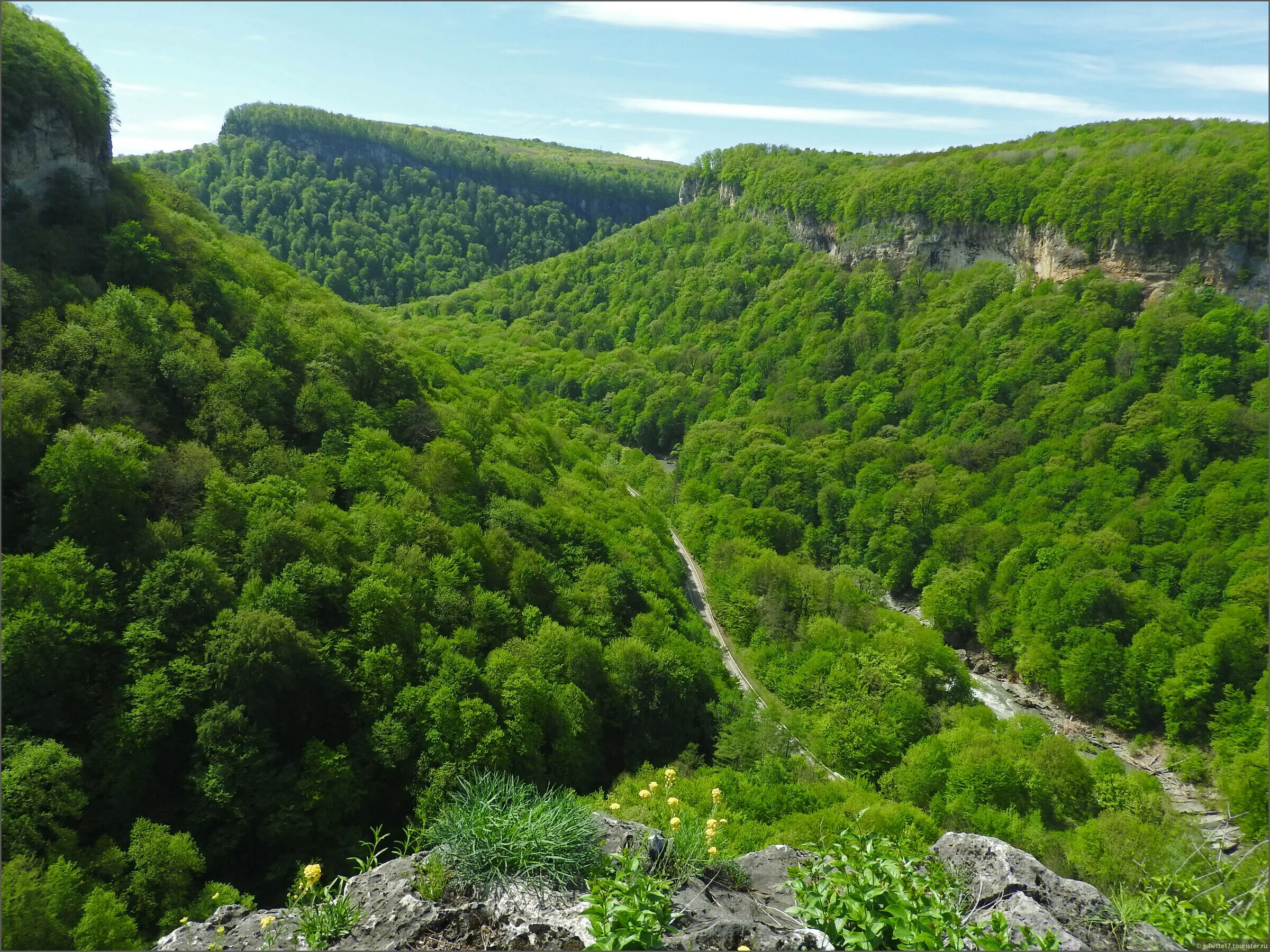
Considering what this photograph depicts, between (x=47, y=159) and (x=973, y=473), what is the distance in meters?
71.2

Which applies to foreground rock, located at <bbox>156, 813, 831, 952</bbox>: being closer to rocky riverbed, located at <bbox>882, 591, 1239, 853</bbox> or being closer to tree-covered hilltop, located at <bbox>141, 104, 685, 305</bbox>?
rocky riverbed, located at <bbox>882, 591, 1239, 853</bbox>

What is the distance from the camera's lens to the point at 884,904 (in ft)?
30.5

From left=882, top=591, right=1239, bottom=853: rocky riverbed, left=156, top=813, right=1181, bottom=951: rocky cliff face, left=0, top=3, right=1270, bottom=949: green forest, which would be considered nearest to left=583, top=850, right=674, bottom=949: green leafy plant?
left=156, top=813, right=1181, bottom=951: rocky cliff face

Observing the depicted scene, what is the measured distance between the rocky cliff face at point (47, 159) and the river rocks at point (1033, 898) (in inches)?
1805

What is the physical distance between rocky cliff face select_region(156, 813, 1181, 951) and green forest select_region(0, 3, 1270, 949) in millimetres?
1374

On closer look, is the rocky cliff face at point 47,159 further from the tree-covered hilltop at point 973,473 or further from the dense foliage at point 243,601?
the tree-covered hilltop at point 973,473

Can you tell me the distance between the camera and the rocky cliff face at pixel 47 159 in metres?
35.8

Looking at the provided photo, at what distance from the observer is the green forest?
975 inches

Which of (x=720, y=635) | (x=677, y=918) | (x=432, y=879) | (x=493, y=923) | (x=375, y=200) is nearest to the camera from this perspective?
(x=677, y=918)

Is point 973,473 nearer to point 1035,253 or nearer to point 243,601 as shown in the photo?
point 1035,253

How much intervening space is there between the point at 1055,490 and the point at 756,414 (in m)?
37.0

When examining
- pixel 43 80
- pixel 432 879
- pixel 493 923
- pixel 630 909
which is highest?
pixel 43 80

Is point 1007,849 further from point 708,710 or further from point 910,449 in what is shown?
point 910,449

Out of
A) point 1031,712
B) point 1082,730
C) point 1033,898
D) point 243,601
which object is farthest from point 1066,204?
point 1033,898
